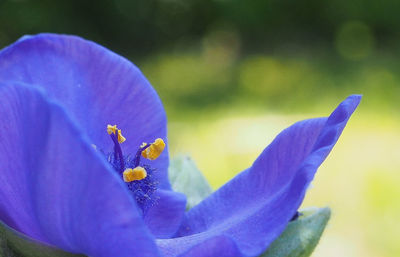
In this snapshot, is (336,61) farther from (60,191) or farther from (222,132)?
(60,191)

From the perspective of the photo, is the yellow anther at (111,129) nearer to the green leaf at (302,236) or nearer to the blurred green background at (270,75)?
the green leaf at (302,236)

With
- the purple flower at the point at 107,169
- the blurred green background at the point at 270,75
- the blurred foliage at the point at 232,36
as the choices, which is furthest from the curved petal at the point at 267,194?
the blurred foliage at the point at 232,36

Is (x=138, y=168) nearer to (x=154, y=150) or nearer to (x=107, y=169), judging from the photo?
(x=154, y=150)

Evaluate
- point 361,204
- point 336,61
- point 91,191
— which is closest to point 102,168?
point 91,191

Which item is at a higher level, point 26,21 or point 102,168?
point 102,168

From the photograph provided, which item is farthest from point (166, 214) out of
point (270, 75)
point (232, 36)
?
point (232, 36)

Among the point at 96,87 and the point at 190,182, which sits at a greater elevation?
the point at 96,87
